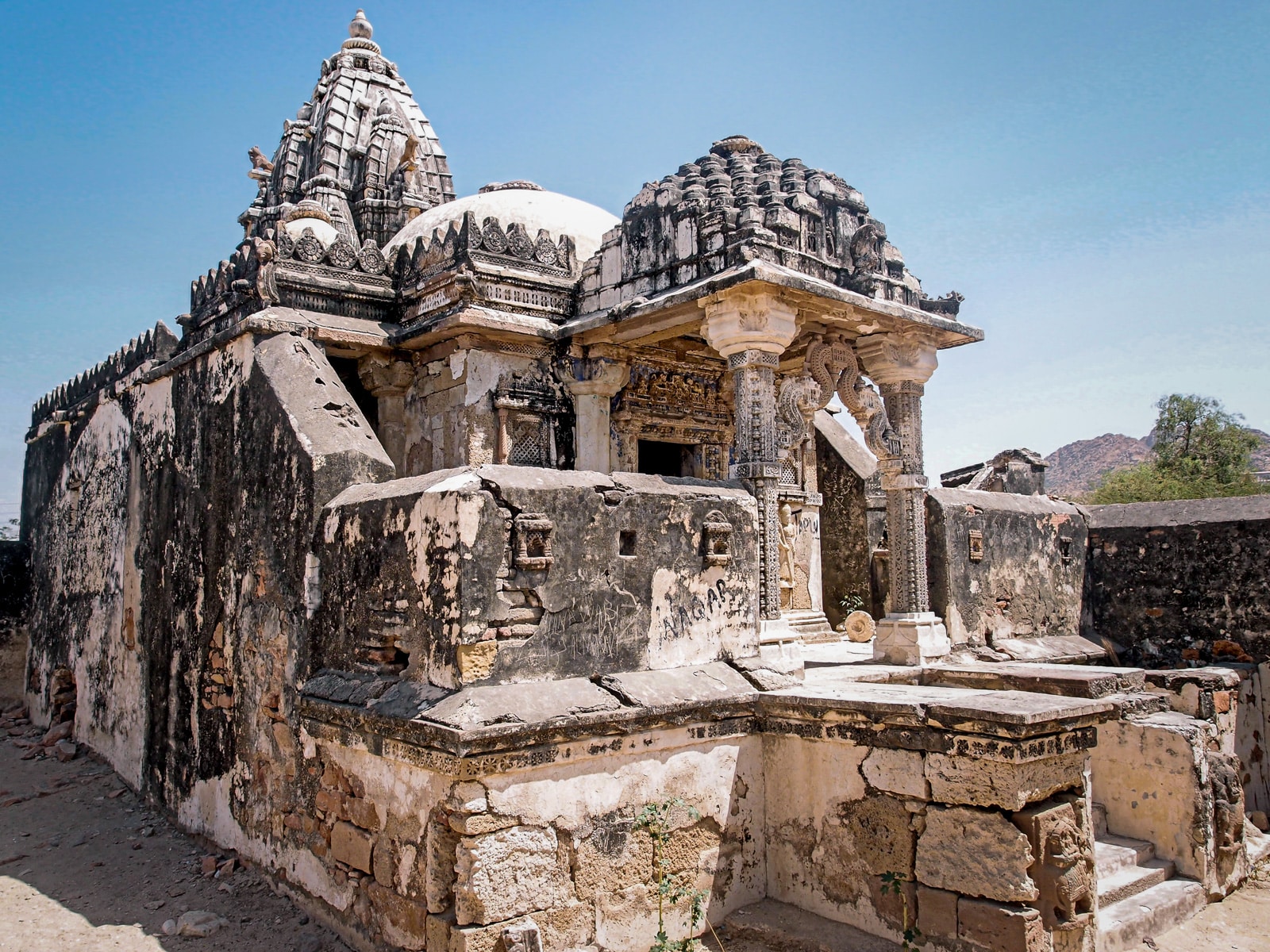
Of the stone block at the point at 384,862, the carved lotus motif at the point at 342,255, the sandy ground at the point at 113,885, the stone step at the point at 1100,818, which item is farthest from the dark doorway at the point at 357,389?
the stone step at the point at 1100,818

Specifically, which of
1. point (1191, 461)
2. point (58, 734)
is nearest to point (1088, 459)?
point (1191, 461)

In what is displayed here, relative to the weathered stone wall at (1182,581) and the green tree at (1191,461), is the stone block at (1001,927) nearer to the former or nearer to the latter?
the weathered stone wall at (1182,581)

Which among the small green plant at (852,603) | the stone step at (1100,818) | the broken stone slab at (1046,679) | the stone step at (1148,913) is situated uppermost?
the small green plant at (852,603)

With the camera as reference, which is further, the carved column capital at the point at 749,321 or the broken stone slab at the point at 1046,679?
the carved column capital at the point at 749,321

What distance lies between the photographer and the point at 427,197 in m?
13.0

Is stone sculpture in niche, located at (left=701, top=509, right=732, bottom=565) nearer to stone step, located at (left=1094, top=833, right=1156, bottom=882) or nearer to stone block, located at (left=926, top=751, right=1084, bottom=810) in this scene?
stone block, located at (left=926, top=751, right=1084, bottom=810)

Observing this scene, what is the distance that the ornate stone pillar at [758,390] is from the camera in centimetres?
709

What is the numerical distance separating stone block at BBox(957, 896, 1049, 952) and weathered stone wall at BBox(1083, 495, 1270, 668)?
520 centimetres

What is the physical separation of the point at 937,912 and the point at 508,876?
194cm

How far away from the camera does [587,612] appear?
4762 mm

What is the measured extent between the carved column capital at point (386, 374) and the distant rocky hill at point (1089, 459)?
5298cm

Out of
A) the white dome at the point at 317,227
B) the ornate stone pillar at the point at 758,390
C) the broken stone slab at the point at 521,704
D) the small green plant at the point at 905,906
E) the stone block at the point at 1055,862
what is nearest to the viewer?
the broken stone slab at the point at 521,704

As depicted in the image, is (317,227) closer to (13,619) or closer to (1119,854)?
(13,619)

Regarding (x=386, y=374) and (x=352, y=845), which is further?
(x=386, y=374)
